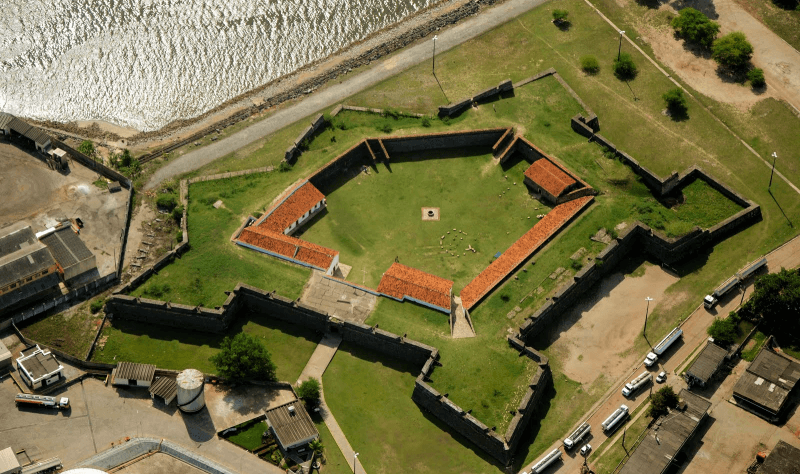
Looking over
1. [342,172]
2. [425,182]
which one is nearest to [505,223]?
[425,182]

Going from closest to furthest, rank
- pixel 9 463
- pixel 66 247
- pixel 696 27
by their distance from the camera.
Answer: pixel 9 463 → pixel 66 247 → pixel 696 27

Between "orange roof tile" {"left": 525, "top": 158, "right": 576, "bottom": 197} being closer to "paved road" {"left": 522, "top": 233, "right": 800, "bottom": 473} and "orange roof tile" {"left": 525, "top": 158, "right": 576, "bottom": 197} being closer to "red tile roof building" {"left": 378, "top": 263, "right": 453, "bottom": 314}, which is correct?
"red tile roof building" {"left": 378, "top": 263, "right": 453, "bottom": 314}

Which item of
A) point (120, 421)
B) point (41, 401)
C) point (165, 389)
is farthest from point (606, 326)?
point (41, 401)

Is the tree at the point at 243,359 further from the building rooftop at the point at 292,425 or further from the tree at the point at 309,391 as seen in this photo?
the building rooftop at the point at 292,425

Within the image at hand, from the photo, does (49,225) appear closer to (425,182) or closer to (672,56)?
(425,182)

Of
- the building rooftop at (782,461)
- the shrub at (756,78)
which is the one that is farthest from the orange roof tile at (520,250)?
the building rooftop at (782,461)

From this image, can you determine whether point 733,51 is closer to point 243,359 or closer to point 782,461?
point 782,461
